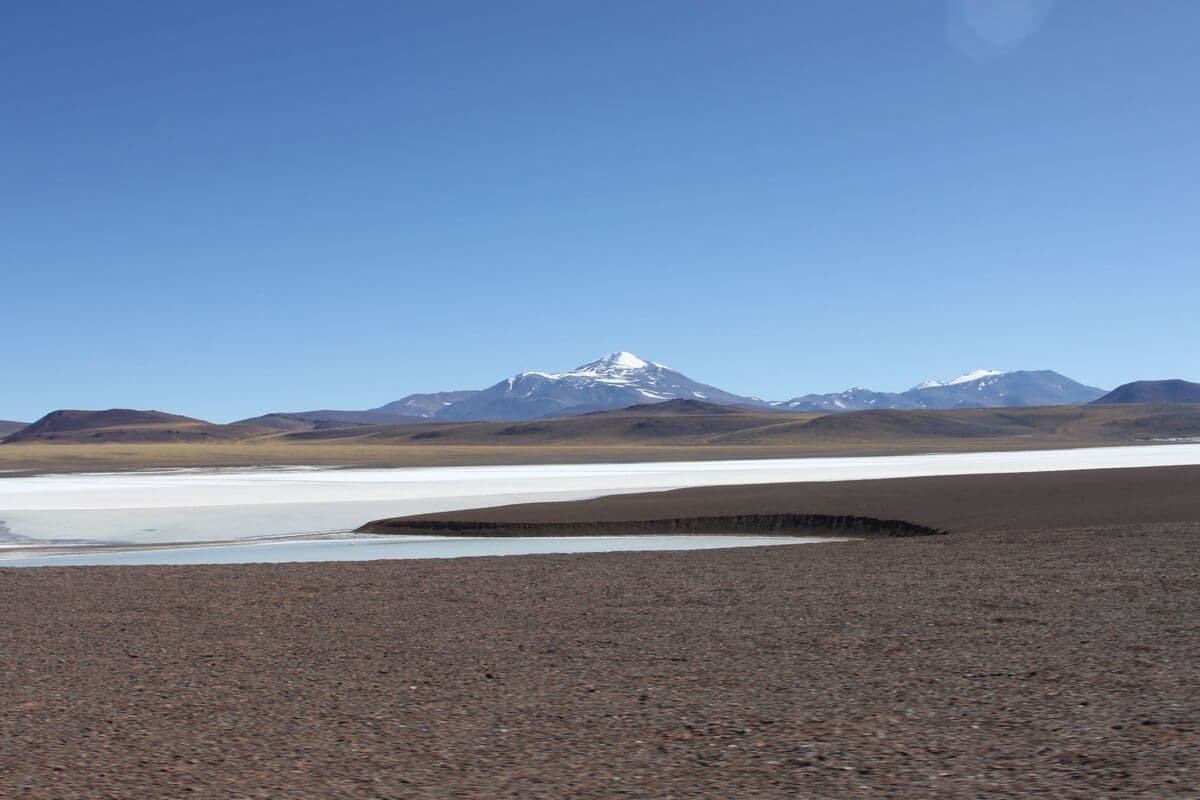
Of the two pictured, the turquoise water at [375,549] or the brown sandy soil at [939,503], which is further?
the brown sandy soil at [939,503]

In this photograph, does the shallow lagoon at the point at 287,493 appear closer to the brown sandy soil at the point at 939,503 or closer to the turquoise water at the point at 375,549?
the turquoise water at the point at 375,549

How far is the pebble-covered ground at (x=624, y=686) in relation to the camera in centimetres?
714

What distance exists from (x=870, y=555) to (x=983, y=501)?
14413 mm

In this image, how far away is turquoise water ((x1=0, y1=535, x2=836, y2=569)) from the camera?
25984 mm

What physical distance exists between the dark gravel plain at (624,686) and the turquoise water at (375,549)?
27.4ft

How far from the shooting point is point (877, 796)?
21.3 feet

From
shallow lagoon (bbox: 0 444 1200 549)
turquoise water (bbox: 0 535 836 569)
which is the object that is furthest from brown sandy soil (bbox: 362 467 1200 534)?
shallow lagoon (bbox: 0 444 1200 549)

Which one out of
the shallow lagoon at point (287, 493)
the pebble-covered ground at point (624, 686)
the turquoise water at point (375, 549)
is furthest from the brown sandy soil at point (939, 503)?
the pebble-covered ground at point (624, 686)

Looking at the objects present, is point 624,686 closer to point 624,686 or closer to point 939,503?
point 624,686

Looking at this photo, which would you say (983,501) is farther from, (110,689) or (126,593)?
(110,689)

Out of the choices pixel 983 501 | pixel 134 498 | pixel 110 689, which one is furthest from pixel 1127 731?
pixel 134 498

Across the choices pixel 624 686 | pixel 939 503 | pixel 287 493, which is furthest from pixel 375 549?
pixel 287 493

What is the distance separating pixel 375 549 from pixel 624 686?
61.9ft

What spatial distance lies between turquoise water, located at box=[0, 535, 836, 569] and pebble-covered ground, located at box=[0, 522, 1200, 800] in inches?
330
